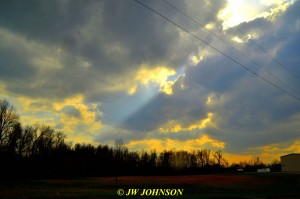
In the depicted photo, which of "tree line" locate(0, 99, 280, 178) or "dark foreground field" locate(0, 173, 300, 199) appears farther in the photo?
"tree line" locate(0, 99, 280, 178)

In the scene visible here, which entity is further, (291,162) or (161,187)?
(291,162)

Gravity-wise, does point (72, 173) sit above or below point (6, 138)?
below

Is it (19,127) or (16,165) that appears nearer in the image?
(16,165)

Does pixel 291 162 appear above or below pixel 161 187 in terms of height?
above

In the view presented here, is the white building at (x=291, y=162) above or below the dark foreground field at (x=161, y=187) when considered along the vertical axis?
above

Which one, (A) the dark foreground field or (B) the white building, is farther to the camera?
(B) the white building

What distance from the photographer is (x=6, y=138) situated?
10812 centimetres

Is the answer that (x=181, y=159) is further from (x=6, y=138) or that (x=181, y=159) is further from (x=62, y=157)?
(x=6, y=138)

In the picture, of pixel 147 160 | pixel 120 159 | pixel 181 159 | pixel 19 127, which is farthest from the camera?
pixel 181 159

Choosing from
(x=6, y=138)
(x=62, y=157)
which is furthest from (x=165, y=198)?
(x=62, y=157)

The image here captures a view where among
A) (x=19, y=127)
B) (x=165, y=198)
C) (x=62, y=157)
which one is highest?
(x=19, y=127)

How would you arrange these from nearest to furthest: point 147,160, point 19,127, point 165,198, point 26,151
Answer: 1. point 165,198
2. point 19,127
3. point 26,151
4. point 147,160

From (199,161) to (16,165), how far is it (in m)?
117

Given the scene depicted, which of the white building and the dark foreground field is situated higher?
the white building
